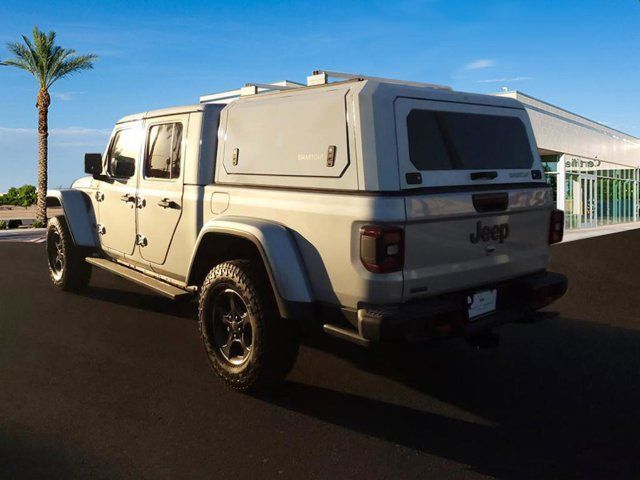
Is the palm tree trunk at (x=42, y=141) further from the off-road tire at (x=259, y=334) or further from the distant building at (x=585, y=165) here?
the off-road tire at (x=259, y=334)

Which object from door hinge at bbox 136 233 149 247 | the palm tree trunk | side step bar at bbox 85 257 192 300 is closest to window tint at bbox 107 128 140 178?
door hinge at bbox 136 233 149 247

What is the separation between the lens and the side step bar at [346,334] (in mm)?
3789

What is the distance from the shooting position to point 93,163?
6598 mm

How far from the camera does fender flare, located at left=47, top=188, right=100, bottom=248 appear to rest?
704cm

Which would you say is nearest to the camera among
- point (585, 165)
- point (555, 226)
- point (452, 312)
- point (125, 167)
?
point (452, 312)

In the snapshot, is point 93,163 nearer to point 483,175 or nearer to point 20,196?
point 483,175

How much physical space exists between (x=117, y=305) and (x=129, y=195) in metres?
1.84

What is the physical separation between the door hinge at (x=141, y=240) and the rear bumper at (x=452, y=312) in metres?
2.80

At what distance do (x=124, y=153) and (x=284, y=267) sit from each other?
3.14 meters

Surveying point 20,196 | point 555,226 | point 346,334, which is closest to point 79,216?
point 346,334

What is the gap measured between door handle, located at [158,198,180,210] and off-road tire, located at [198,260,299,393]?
3.25 ft

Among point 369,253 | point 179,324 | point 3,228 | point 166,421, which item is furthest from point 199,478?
point 3,228

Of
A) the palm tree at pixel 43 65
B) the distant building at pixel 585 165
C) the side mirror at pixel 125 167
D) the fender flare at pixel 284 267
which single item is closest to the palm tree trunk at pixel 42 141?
the palm tree at pixel 43 65

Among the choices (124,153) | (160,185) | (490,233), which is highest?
(124,153)
